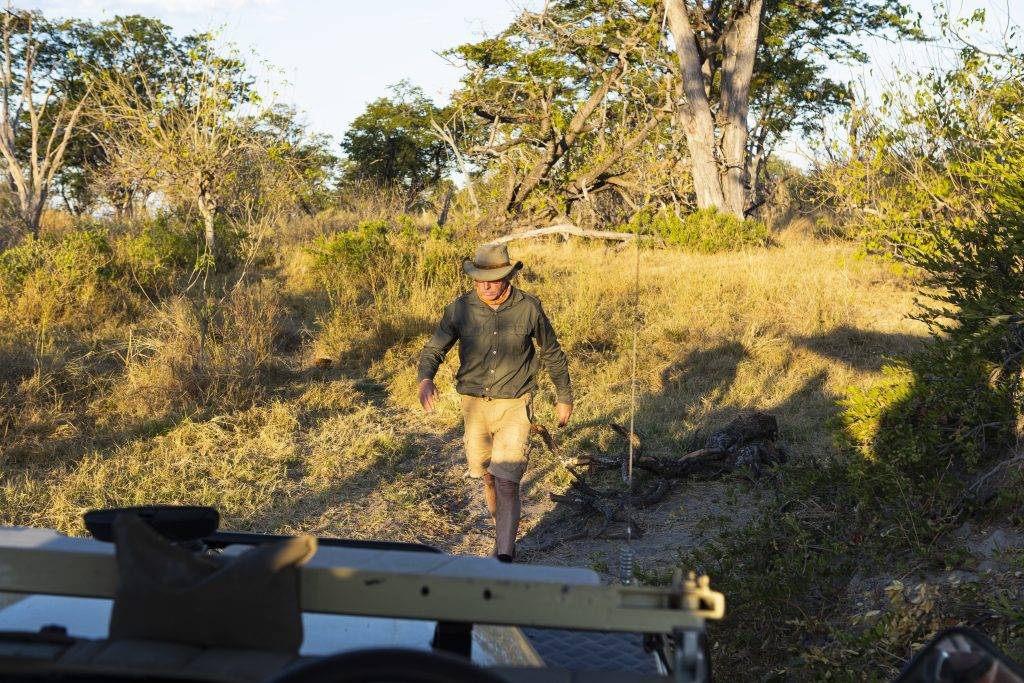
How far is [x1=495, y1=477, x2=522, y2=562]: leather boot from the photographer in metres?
5.45

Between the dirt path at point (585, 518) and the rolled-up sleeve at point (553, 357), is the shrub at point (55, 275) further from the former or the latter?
the rolled-up sleeve at point (553, 357)

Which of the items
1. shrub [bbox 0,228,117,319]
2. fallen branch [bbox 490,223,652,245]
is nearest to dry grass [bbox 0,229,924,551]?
shrub [bbox 0,228,117,319]

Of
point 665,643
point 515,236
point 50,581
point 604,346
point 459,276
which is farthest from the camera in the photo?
point 515,236

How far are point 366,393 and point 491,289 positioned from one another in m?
4.01

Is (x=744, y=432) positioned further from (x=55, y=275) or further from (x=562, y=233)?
(x=562, y=233)

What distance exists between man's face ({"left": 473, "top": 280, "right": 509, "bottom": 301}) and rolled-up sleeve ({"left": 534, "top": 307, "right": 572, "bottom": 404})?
0.29 meters

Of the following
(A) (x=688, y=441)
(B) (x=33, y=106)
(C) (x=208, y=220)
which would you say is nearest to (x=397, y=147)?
(B) (x=33, y=106)

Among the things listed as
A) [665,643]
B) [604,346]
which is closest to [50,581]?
[665,643]

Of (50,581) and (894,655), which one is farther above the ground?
(50,581)

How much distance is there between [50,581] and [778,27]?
2422 centimetres

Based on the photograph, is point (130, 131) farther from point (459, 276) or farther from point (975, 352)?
point (975, 352)

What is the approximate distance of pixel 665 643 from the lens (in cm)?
212

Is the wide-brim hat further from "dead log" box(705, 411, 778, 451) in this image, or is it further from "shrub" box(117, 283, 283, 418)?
"shrub" box(117, 283, 283, 418)

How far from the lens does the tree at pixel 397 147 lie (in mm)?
33031
